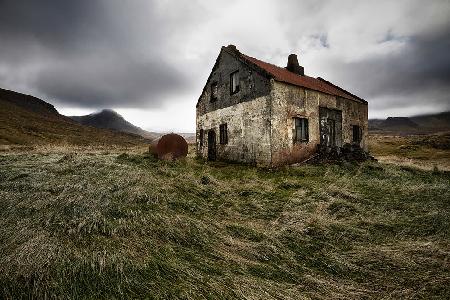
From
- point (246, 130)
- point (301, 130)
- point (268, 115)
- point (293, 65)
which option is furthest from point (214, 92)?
point (301, 130)

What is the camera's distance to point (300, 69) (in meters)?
19.5

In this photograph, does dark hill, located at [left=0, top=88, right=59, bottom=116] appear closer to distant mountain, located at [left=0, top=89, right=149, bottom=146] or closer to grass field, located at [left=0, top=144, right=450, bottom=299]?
distant mountain, located at [left=0, top=89, right=149, bottom=146]

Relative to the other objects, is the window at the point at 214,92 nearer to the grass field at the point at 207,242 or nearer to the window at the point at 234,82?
the window at the point at 234,82

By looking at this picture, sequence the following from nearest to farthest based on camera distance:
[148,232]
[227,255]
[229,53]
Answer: [227,255], [148,232], [229,53]

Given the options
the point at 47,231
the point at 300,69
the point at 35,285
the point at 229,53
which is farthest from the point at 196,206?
the point at 300,69

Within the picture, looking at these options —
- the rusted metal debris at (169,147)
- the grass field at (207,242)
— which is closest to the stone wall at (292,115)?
the rusted metal debris at (169,147)

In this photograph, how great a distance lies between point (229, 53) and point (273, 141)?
6.30 m

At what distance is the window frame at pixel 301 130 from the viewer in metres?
14.8

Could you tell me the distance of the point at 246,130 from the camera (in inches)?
596

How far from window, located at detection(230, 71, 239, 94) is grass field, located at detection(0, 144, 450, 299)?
9.13 metres

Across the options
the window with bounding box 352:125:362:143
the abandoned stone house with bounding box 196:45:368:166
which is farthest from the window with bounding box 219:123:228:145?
the window with bounding box 352:125:362:143

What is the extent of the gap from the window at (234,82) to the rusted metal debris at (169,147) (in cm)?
439

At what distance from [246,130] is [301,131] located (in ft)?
9.41

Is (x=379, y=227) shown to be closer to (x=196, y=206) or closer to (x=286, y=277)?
(x=286, y=277)
